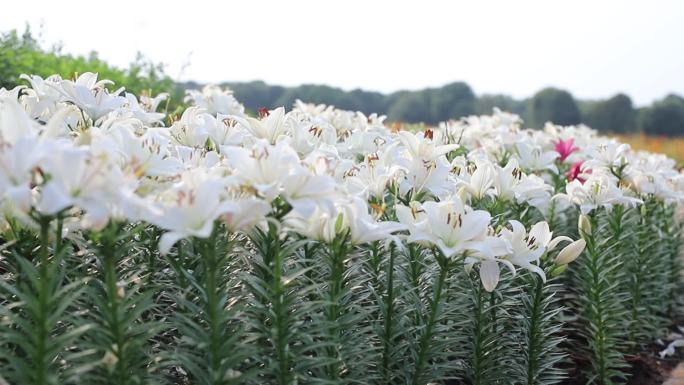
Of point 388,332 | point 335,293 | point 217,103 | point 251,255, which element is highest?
point 217,103

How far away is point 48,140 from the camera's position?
139cm

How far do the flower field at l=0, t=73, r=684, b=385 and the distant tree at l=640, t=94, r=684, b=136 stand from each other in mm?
47103

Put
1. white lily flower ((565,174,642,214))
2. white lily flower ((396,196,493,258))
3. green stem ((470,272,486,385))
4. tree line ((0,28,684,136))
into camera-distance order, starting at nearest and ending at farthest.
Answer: white lily flower ((396,196,493,258)), green stem ((470,272,486,385)), white lily flower ((565,174,642,214)), tree line ((0,28,684,136))

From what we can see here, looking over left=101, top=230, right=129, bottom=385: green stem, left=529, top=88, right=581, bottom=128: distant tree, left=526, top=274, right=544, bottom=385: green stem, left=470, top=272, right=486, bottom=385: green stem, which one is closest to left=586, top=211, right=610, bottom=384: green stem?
left=526, top=274, right=544, bottom=385: green stem

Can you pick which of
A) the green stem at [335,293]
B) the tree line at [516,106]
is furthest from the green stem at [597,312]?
the tree line at [516,106]

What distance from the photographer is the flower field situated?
1498mm

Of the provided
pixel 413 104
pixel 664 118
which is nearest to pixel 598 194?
pixel 413 104

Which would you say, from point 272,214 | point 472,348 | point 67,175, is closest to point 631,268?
point 472,348

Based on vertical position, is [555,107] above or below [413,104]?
below

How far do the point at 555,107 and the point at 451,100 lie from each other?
7.82 metres

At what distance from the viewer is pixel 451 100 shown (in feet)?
133

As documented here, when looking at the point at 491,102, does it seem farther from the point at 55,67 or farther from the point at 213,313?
the point at 213,313

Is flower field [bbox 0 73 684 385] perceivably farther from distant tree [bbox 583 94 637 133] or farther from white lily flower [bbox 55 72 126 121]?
distant tree [bbox 583 94 637 133]

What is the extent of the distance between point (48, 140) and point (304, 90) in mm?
16909
